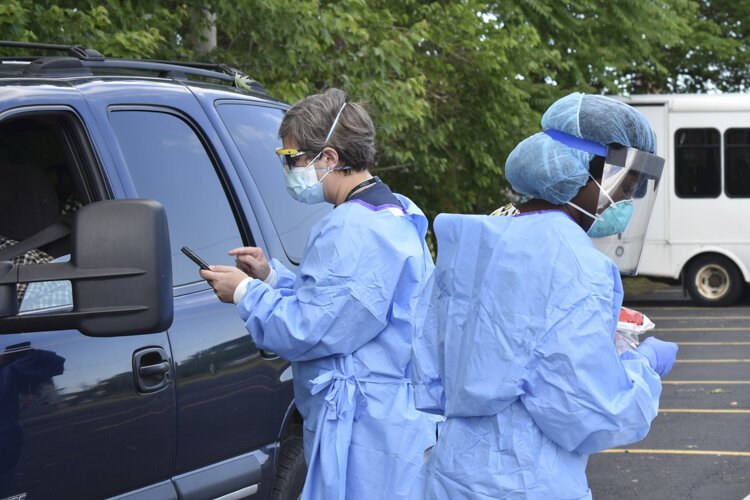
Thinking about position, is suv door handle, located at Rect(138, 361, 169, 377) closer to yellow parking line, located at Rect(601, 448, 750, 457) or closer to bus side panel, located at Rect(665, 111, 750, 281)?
yellow parking line, located at Rect(601, 448, 750, 457)

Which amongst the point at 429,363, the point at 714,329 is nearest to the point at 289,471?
the point at 429,363

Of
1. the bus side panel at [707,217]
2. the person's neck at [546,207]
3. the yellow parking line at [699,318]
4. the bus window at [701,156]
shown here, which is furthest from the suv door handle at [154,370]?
the bus window at [701,156]

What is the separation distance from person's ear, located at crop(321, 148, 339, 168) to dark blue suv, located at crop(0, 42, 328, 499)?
20.7 inches

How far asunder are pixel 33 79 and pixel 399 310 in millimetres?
1275

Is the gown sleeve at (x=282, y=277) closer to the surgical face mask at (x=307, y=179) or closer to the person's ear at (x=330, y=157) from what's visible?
the surgical face mask at (x=307, y=179)

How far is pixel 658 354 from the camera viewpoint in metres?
2.97

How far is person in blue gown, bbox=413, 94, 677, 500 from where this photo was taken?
273 centimetres

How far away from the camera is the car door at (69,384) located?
3.11 meters

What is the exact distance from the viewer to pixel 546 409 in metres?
2.74

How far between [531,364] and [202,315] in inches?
59.3

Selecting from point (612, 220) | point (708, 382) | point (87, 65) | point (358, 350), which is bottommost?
point (708, 382)

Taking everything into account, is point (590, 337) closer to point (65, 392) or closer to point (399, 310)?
point (399, 310)

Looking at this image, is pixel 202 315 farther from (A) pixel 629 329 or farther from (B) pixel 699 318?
(B) pixel 699 318

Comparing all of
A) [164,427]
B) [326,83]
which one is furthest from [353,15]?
[164,427]
